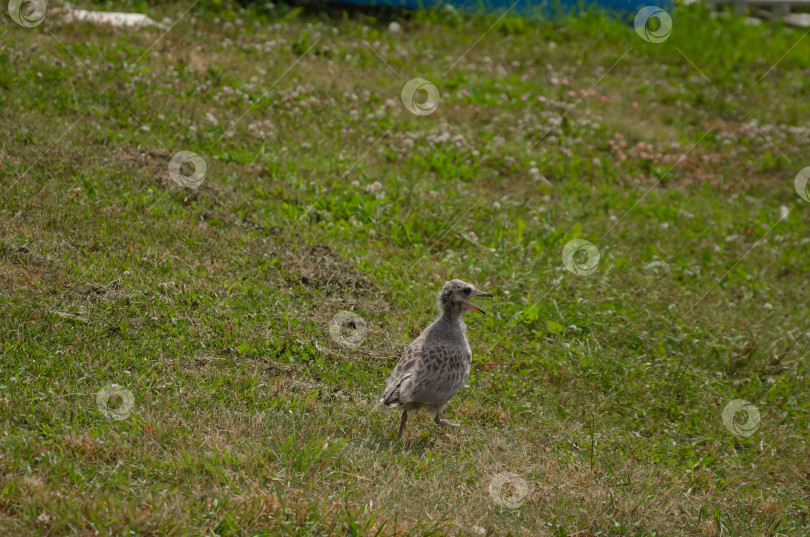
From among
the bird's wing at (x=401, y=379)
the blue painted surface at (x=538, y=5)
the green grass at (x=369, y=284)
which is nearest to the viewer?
the green grass at (x=369, y=284)

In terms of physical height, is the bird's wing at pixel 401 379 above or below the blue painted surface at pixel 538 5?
below

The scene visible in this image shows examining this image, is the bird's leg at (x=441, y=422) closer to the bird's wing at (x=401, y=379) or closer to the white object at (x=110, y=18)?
the bird's wing at (x=401, y=379)

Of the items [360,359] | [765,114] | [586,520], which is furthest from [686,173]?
[586,520]

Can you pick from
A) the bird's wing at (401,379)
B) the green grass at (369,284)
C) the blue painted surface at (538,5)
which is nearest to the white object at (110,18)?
the green grass at (369,284)

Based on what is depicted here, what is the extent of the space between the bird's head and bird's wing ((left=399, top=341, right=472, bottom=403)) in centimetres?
41

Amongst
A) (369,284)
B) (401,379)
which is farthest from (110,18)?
(401,379)

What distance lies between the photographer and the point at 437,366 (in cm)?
593

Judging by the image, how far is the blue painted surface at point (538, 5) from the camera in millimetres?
15633

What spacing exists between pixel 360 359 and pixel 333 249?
1755 millimetres

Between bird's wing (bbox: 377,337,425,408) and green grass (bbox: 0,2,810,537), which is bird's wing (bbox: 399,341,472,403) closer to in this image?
bird's wing (bbox: 377,337,425,408)

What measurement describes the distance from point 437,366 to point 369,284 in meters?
2.18

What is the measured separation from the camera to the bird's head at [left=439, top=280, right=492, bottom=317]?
6.52 m

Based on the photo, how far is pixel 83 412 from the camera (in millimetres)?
5312

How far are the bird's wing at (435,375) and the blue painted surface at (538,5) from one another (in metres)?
10.9
